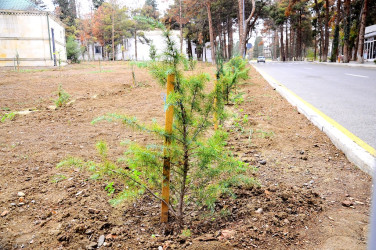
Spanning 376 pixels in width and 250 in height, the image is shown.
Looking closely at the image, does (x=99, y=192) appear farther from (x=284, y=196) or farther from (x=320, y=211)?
(x=320, y=211)

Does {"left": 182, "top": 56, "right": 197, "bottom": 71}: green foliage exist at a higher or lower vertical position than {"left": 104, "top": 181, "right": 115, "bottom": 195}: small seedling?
higher

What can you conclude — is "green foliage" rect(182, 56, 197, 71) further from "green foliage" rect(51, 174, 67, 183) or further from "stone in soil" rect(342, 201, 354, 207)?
"green foliage" rect(51, 174, 67, 183)

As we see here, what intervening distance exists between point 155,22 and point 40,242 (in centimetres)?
174

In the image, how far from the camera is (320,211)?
7.55ft

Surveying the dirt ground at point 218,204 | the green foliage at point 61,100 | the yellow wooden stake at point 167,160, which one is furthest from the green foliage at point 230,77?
the green foliage at point 61,100

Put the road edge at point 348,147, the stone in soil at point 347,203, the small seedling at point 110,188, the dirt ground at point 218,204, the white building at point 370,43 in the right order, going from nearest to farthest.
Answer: the dirt ground at point 218,204
the stone in soil at point 347,203
the small seedling at point 110,188
the road edge at point 348,147
the white building at point 370,43

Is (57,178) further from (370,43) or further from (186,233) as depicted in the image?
(370,43)

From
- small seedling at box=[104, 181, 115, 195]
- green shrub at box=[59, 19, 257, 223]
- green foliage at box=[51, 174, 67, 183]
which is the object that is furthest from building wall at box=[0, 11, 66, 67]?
green shrub at box=[59, 19, 257, 223]

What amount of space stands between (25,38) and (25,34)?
14.5 inches

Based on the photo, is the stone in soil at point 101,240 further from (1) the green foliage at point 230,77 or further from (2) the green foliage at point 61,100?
(2) the green foliage at point 61,100

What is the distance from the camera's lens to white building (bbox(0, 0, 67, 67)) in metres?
27.9

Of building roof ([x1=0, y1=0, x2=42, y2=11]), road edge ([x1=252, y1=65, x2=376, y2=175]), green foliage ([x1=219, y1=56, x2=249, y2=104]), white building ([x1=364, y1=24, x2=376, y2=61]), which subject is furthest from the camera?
white building ([x1=364, y1=24, x2=376, y2=61])

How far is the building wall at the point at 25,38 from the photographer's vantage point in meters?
27.9

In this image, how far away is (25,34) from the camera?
2828 cm
